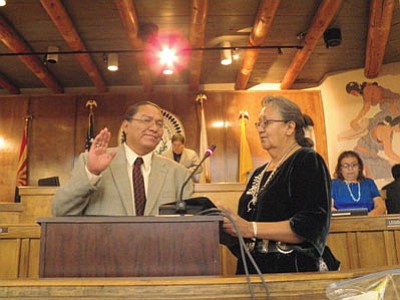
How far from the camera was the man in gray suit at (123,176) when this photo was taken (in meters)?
1.75

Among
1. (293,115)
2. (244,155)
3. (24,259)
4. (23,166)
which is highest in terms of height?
(244,155)

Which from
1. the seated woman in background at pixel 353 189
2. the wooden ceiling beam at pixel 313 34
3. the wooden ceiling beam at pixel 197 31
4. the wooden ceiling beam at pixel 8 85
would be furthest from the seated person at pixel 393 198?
the wooden ceiling beam at pixel 8 85

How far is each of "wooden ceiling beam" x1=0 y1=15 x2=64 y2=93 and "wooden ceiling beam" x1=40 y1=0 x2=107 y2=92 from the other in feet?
1.89

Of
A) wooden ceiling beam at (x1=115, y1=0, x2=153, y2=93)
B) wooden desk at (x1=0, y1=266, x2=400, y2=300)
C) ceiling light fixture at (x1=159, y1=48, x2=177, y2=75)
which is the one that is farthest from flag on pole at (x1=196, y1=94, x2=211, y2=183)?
wooden desk at (x1=0, y1=266, x2=400, y2=300)

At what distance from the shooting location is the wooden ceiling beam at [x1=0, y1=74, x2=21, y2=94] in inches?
286

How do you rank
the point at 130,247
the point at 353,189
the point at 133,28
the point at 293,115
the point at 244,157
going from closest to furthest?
the point at 130,247, the point at 293,115, the point at 353,189, the point at 133,28, the point at 244,157

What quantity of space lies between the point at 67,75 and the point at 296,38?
3486 mm

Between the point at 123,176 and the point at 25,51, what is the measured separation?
A: 4.78 metres

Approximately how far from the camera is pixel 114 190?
6.48ft

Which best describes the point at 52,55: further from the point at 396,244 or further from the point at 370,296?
the point at 370,296

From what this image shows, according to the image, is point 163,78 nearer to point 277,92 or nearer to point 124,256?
point 277,92

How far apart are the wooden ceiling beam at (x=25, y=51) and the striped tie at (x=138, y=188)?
414 cm

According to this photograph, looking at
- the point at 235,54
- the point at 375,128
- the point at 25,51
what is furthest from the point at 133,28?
the point at 375,128

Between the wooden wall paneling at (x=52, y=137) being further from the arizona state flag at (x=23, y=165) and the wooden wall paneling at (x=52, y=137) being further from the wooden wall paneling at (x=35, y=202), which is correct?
the wooden wall paneling at (x=35, y=202)
